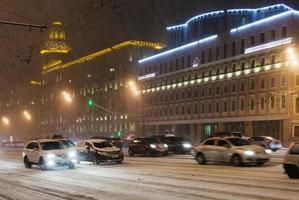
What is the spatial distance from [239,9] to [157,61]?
839 inches

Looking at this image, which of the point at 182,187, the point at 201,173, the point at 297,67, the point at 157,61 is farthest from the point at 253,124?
the point at 182,187

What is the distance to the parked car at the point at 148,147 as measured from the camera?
38625 millimetres

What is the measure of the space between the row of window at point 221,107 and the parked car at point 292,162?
163ft

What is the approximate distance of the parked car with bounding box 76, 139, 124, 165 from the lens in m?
29.5

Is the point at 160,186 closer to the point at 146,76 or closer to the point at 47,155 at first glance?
the point at 47,155

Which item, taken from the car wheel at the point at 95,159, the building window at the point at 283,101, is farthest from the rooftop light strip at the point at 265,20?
the car wheel at the point at 95,159

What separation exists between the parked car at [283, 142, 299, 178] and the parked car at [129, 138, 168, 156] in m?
20.0

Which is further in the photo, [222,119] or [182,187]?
[222,119]

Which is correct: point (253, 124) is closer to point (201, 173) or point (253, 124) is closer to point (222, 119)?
point (222, 119)

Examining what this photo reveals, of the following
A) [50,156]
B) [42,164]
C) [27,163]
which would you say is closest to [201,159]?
[50,156]

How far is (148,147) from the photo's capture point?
3891cm

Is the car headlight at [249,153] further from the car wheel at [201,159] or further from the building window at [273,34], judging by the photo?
the building window at [273,34]

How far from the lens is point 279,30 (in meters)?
70.4

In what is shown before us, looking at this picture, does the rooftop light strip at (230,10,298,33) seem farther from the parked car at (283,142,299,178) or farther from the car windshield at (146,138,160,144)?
the parked car at (283,142,299,178)
